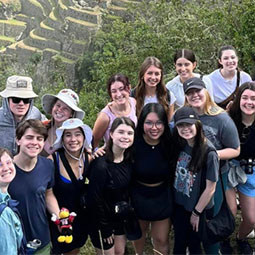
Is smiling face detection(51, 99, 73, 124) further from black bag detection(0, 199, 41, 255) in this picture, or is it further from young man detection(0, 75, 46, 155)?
black bag detection(0, 199, 41, 255)

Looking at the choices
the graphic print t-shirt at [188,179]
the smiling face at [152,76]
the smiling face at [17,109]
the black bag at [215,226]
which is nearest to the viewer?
the graphic print t-shirt at [188,179]

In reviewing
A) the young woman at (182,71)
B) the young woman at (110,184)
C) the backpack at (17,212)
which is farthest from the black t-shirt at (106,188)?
the young woman at (182,71)

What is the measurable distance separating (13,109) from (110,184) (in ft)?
2.55

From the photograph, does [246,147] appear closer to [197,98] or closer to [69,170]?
[197,98]

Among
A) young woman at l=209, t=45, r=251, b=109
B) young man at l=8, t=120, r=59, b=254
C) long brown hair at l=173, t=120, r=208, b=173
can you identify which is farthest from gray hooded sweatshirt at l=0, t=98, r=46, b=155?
young woman at l=209, t=45, r=251, b=109

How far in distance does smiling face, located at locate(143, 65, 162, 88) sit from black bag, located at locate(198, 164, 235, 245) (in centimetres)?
102

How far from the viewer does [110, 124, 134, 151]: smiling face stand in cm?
265

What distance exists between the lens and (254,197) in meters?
3.01

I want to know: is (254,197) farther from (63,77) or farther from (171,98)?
(63,77)

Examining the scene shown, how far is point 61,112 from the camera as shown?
2.88 m

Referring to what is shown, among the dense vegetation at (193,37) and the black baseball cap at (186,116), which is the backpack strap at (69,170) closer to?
the black baseball cap at (186,116)

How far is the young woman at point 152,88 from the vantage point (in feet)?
10.5

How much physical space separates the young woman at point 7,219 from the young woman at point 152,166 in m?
0.77

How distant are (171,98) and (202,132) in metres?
0.73
